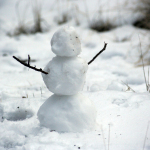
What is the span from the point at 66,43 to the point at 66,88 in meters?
0.28

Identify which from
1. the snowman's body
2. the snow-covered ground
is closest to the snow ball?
the snowman's body

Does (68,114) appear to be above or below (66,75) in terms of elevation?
below

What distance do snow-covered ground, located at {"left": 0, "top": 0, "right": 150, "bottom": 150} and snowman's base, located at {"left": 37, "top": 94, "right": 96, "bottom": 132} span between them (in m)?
0.04

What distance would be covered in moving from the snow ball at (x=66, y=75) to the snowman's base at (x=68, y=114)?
0.08 m

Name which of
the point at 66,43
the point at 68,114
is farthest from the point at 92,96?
the point at 66,43

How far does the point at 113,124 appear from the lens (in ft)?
5.59

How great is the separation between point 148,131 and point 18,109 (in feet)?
3.38

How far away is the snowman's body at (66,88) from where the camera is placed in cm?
149

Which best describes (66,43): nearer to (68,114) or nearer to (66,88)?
(66,88)

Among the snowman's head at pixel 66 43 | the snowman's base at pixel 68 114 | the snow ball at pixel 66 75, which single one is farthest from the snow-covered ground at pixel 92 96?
the snowman's head at pixel 66 43

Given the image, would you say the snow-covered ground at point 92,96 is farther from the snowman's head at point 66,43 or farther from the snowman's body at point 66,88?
the snowman's head at point 66,43

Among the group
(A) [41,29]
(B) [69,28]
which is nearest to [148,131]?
(B) [69,28]

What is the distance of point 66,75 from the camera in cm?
149

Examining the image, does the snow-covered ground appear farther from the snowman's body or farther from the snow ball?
the snow ball
